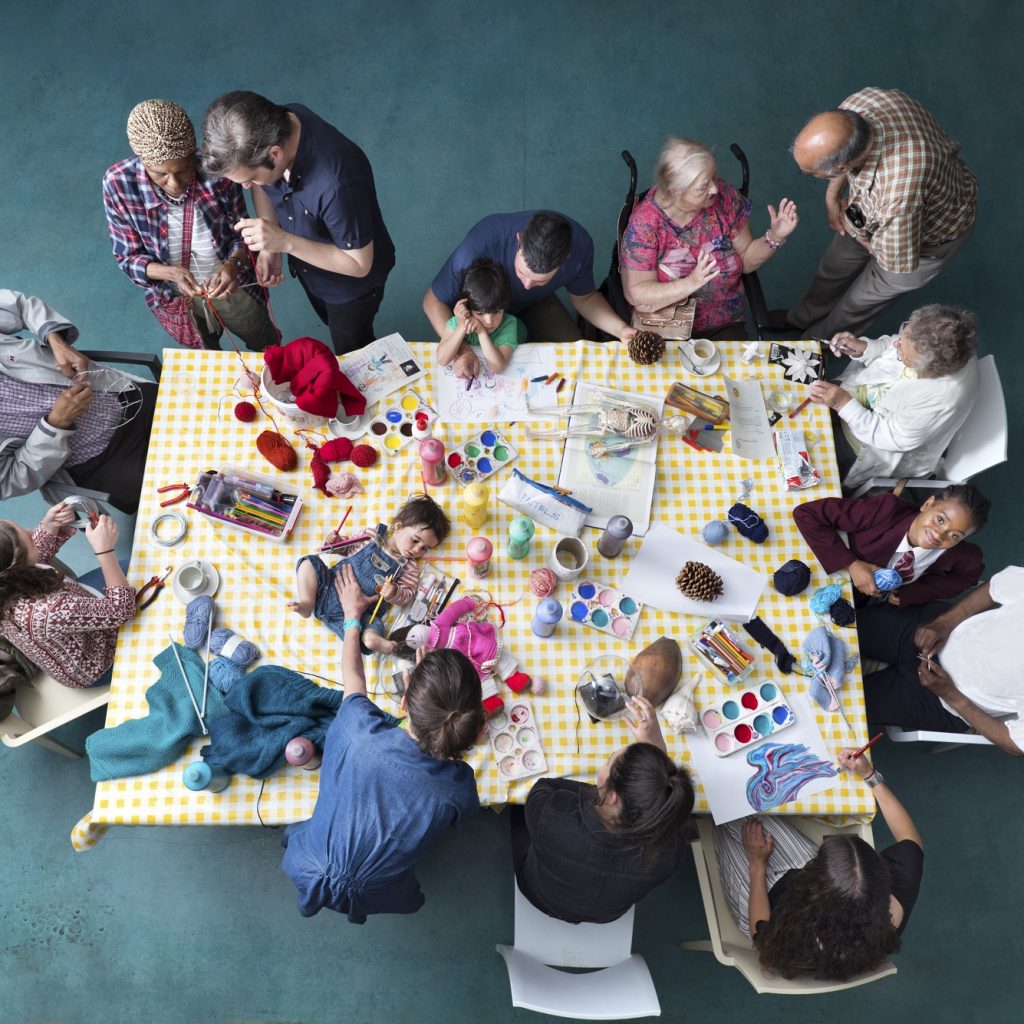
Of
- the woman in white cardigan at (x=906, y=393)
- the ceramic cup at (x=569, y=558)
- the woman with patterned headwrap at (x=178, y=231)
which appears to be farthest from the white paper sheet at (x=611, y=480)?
the woman with patterned headwrap at (x=178, y=231)

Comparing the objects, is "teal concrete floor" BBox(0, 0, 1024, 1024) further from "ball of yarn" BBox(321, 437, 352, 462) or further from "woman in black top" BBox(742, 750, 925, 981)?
"ball of yarn" BBox(321, 437, 352, 462)

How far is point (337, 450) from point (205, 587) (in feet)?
2.21

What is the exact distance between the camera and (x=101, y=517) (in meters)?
2.73

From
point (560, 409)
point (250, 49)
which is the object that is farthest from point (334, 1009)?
point (250, 49)

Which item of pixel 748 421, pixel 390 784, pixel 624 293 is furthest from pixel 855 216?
pixel 390 784

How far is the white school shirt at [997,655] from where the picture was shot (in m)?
2.69

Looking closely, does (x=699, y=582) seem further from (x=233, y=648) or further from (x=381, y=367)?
(x=233, y=648)

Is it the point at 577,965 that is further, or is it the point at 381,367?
the point at 381,367

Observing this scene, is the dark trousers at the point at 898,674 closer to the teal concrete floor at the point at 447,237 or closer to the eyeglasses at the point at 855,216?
the teal concrete floor at the point at 447,237

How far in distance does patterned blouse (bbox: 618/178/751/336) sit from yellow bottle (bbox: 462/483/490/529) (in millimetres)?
1322

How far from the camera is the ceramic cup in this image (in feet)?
8.74

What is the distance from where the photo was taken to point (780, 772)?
8.30 feet

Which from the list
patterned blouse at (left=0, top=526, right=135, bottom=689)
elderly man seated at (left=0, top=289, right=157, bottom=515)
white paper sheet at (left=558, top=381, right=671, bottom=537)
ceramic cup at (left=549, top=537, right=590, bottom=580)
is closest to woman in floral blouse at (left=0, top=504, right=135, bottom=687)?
patterned blouse at (left=0, top=526, right=135, bottom=689)

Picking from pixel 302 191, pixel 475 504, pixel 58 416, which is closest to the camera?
pixel 475 504
